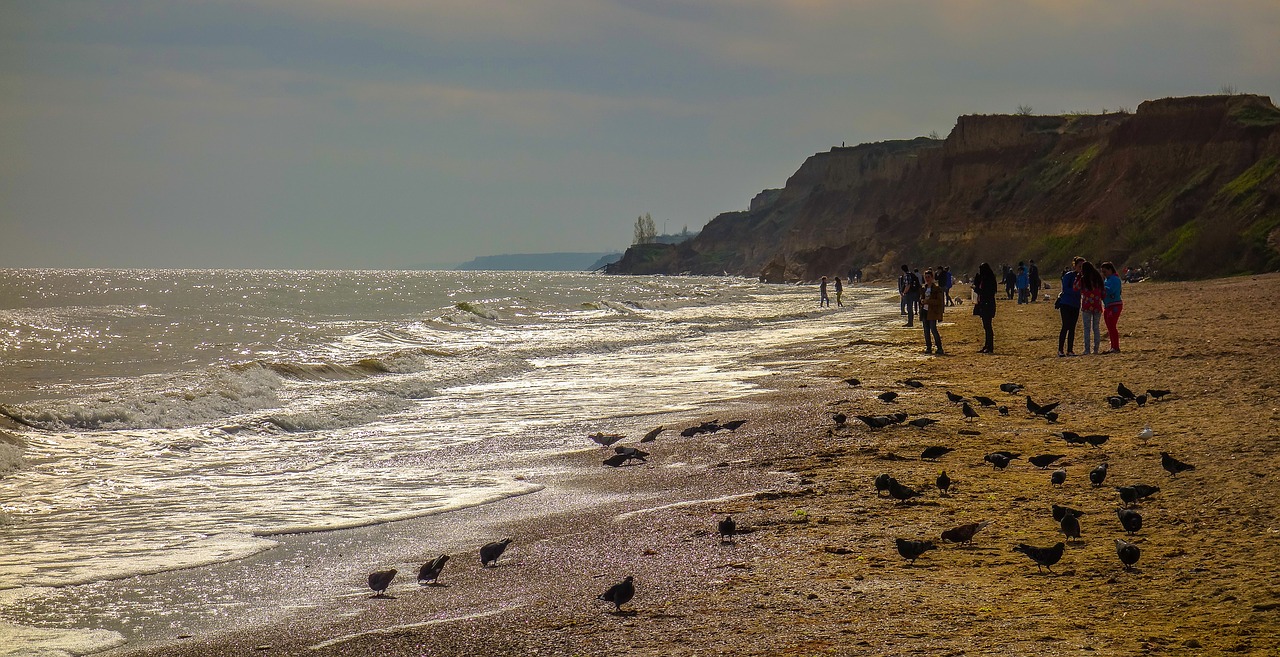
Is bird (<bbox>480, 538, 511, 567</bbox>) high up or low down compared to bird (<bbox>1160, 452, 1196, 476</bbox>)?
down

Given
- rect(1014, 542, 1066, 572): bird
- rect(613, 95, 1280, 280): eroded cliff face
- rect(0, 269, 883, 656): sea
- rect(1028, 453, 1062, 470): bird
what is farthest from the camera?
rect(613, 95, 1280, 280): eroded cliff face

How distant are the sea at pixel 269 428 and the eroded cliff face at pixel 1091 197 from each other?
2446 cm

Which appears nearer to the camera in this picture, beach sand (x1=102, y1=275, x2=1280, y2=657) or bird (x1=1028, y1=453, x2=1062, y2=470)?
beach sand (x1=102, y1=275, x2=1280, y2=657)

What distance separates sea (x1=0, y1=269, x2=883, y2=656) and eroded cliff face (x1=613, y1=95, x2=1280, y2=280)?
963 inches

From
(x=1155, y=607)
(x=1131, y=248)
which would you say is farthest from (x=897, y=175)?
(x=1155, y=607)

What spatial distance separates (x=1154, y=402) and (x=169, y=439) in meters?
11.6

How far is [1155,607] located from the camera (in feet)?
15.5

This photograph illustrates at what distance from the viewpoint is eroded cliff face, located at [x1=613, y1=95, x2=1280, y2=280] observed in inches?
1797

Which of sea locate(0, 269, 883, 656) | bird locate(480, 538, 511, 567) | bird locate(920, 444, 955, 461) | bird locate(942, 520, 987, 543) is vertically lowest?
sea locate(0, 269, 883, 656)

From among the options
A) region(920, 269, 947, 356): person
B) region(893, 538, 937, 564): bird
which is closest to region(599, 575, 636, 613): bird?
region(893, 538, 937, 564): bird

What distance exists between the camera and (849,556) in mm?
6031

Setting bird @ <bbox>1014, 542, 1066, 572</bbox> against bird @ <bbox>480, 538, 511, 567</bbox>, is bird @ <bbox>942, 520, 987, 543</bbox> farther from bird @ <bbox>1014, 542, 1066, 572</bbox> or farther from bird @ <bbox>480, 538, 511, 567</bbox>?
bird @ <bbox>480, 538, 511, 567</bbox>

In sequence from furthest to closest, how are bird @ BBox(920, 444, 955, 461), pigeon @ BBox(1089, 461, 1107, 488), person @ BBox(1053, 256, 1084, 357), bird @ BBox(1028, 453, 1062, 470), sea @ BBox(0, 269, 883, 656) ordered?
1. person @ BBox(1053, 256, 1084, 357)
2. bird @ BBox(920, 444, 955, 461)
3. bird @ BBox(1028, 453, 1062, 470)
4. sea @ BBox(0, 269, 883, 656)
5. pigeon @ BBox(1089, 461, 1107, 488)

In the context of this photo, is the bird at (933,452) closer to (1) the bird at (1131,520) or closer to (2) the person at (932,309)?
(1) the bird at (1131,520)
